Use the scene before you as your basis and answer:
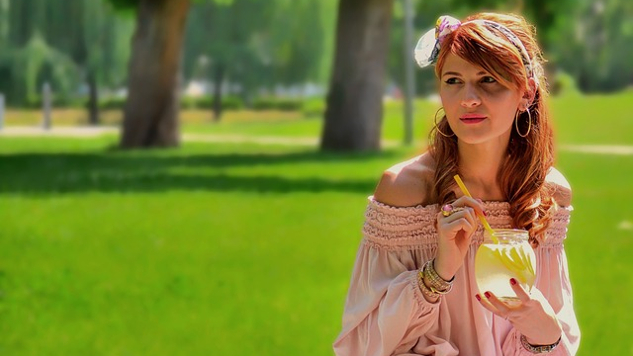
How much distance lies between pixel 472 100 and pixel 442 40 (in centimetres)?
16

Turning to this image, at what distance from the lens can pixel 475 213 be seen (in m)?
3.25

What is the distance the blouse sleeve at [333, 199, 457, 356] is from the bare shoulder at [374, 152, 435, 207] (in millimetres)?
45

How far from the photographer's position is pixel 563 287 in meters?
3.61

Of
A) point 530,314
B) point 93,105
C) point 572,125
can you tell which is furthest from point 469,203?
point 93,105

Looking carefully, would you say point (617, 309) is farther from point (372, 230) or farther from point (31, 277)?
point (372, 230)

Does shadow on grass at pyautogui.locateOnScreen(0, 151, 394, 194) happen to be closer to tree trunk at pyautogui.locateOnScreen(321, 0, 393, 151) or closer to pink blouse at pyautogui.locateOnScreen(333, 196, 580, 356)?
tree trunk at pyautogui.locateOnScreen(321, 0, 393, 151)

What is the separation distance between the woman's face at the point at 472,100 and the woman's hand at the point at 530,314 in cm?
39

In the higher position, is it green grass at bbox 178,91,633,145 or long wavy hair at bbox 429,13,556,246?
long wavy hair at bbox 429,13,556,246

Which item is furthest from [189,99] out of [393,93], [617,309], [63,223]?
[617,309]

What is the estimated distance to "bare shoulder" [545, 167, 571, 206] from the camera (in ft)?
11.9

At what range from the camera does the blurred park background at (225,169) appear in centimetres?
868

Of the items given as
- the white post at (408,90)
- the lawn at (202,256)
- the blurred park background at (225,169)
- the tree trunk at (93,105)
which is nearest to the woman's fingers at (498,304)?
the blurred park background at (225,169)

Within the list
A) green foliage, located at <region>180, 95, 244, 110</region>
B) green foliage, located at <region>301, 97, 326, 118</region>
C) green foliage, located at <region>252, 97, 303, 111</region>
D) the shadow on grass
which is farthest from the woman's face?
green foliage, located at <region>252, 97, 303, 111</region>

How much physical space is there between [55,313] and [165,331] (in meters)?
0.96
